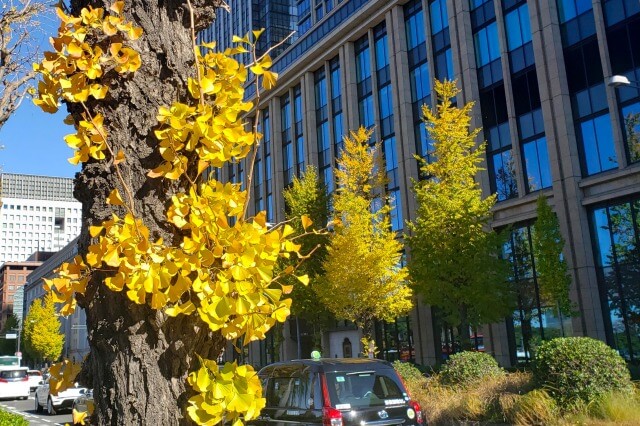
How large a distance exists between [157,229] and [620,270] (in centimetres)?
2420

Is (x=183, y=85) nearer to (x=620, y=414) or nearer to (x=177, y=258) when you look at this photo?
(x=177, y=258)

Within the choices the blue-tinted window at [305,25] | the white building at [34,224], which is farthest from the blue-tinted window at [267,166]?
the white building at [34,224]

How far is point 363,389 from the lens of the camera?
873cm

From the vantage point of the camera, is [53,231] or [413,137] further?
[53,231]

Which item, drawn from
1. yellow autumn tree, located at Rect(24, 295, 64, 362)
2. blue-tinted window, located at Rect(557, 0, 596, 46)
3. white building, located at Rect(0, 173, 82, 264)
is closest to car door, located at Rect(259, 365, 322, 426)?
blue-tinted window, located at Rect(557, 0, 596, 46)

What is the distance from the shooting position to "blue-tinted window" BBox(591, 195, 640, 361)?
73.9ft

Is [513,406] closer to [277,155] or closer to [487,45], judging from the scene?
[487,45]

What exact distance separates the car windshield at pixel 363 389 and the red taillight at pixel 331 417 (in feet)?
0.32

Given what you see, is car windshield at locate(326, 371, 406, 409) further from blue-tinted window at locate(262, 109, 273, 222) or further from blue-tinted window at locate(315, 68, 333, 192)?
blue-tinted window at locate(262, 109, 273, 222)

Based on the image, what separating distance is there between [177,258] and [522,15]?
2877cm

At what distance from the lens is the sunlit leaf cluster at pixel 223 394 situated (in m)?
2.00

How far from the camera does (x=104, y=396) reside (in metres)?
2.17

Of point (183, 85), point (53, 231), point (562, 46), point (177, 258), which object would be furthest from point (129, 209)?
point (53, 231)

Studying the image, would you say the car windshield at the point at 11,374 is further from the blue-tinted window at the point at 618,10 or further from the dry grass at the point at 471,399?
the blue-tinted window at the point at 618,10
